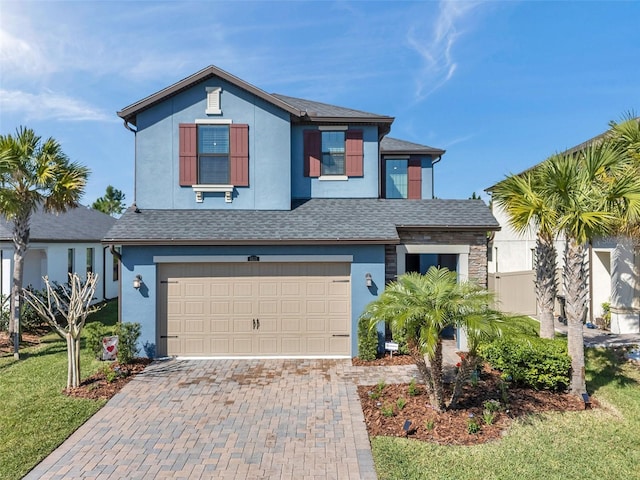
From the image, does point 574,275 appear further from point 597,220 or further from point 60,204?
point 60,204

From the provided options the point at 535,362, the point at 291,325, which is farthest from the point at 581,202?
the point at 291,325

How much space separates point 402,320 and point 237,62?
11.5m

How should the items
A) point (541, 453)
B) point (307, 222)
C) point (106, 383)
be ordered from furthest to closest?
point (307, 222) → point (106, 383) → point (541, 453)

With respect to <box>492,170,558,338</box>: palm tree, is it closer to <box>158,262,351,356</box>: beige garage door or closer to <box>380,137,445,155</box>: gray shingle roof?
<box>158,262,351,356</box>: beige garage door

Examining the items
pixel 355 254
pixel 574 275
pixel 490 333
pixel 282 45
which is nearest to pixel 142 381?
pixel 355 254

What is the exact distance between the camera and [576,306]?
7.47 meters

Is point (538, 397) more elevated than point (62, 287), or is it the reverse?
point (62, 287)

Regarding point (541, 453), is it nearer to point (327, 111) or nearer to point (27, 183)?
point (327, 111)

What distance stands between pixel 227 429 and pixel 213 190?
24.6 feet

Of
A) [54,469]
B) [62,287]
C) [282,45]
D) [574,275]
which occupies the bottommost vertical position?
[54,469]

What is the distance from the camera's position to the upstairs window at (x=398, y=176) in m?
18.3

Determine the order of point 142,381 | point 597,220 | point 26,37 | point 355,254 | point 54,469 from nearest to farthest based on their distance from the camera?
point 54,469 → point 597,220 → point 142,381 → point 355,254 → point 26,37

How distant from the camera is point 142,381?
858 cm

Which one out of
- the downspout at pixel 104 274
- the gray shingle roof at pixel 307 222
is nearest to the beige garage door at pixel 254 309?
the gray shingle roof at pixel 307 222
